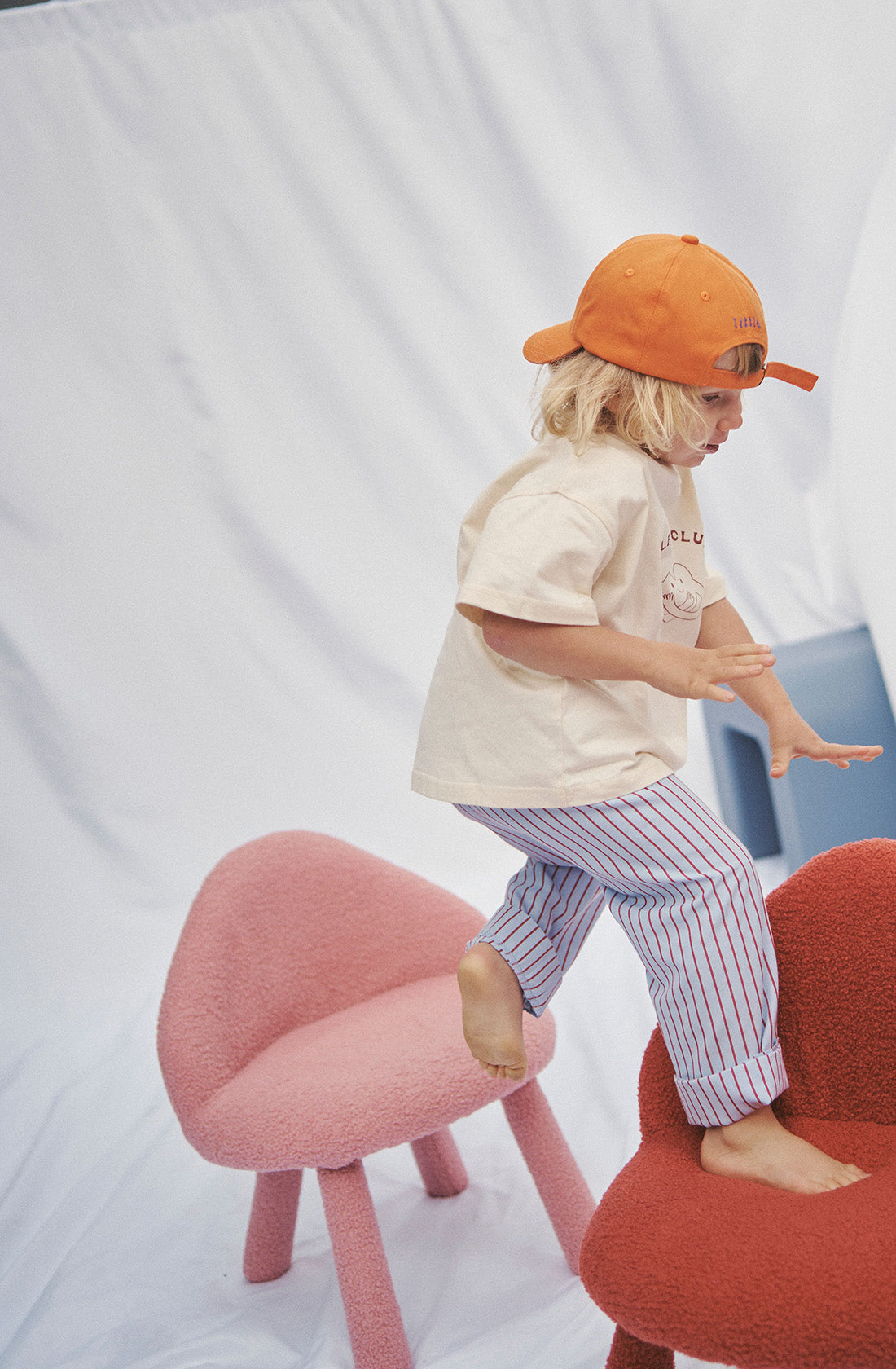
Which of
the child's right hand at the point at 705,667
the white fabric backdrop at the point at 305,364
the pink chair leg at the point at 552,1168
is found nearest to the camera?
the child's right hand at the point at 705,667

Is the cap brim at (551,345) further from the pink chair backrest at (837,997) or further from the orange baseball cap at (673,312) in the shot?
the pink chair backrest at (837,997)

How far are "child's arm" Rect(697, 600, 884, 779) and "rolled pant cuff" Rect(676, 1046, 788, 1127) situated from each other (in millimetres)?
204

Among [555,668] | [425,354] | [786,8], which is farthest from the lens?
[425,354]

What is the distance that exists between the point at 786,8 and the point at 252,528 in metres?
1.26

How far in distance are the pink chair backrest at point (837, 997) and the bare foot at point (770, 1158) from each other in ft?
0.16

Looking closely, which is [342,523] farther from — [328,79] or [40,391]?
[328,79]

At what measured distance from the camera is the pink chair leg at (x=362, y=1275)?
109cm

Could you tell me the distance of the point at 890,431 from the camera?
5.23 ft

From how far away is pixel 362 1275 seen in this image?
109cm

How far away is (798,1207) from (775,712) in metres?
0.37

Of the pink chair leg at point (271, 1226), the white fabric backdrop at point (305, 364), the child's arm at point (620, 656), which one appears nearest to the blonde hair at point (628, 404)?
the child's arm at point (620, 656)

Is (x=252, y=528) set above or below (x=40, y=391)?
below

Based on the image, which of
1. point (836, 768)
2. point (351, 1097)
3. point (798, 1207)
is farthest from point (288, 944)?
point (836, 768)

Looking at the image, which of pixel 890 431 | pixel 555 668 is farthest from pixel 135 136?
pixel 555 668
